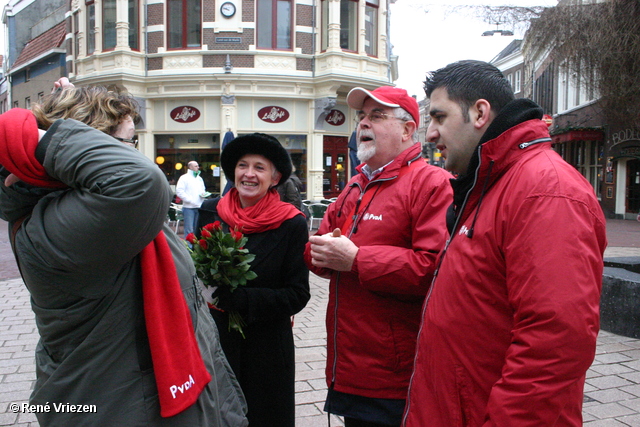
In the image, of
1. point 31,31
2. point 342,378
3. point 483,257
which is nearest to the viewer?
point 483,257

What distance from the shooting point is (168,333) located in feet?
5.21

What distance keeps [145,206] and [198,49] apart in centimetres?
1814

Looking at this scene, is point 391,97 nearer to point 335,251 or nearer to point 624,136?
point 335,251

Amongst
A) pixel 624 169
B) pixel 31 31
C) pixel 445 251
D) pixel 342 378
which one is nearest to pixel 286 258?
pixel 342 378

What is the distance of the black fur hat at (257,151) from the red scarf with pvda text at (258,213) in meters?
0.16

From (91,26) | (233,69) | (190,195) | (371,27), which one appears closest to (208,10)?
(233,69)

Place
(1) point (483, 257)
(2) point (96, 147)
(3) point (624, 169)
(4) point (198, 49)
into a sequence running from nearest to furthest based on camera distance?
(2) point (96, 147)
(1) point (483, 257)
(4) point (198, 49)
(3) point (624, 169)

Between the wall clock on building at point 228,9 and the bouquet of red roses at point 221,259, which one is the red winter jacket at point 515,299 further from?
the wall clock on building at point 228,9

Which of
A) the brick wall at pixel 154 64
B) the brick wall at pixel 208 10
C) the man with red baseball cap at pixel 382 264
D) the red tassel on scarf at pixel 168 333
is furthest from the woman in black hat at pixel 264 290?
→ the brick wall at pixel 154 64

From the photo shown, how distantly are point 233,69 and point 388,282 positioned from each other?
56.0ft

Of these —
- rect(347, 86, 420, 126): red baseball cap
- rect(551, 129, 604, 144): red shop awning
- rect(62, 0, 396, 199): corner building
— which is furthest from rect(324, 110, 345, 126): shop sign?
rect(347, 86, 420, 126): red baseball cap

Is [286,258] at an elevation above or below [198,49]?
below

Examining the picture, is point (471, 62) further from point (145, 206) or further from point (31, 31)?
point (31, 31)

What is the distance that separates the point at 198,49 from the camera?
1816cm
